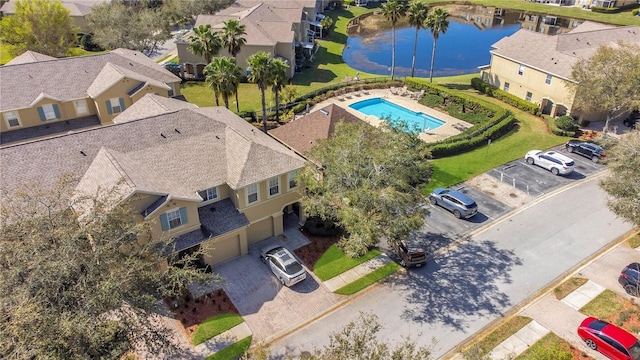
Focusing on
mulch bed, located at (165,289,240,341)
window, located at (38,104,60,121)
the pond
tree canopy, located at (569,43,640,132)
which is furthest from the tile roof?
the pond

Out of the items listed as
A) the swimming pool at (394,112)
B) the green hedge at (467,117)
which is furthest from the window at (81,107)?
the green hedge at (467,117)

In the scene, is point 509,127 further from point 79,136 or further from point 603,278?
point 79,136

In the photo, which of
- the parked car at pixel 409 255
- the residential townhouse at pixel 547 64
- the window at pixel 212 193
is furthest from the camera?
the residential townhouse at pixel 547 64

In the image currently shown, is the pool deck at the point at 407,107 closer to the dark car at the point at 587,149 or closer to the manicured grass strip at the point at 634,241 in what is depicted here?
the dark car at the point at 587,149

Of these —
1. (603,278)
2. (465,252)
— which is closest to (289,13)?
(465,252)

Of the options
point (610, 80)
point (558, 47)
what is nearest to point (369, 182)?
point (610, 80)

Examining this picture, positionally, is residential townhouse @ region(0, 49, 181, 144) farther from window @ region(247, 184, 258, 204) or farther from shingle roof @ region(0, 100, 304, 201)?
window @ region(247, 184, 258, 204)
